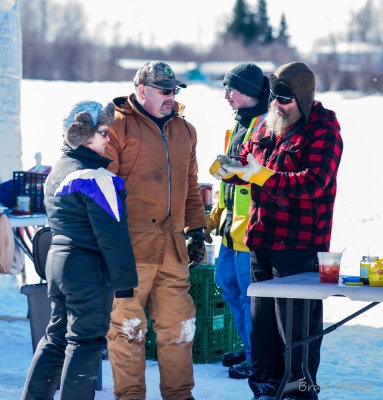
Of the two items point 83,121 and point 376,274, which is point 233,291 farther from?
point 83,121

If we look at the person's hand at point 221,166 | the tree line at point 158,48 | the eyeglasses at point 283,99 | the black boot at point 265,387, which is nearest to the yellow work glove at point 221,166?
the person's hand at point 221,166

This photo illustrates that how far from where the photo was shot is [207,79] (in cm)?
4175

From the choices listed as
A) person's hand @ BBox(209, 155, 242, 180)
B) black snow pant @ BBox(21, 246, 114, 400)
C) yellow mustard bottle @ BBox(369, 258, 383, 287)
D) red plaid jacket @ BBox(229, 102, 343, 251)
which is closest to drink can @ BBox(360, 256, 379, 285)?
yellow mustard bottle @ BBox(369, 258, 383, 287)

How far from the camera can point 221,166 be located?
4078 millimetres

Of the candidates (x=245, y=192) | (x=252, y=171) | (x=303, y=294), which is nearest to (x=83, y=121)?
(x=252, y=171)

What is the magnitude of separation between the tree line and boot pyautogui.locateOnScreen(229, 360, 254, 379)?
34.9 metres

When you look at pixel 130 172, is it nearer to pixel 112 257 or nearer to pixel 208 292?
pixel 112 257

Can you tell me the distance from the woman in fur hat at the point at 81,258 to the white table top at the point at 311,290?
637 mm

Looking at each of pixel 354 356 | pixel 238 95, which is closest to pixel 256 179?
pixel 238 95

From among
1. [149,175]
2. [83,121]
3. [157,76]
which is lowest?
[149,175]

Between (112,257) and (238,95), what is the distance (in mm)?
1855

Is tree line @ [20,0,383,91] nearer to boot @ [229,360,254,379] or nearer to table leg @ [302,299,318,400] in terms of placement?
boot @ [229,360,254,379]

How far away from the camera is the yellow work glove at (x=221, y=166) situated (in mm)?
4043

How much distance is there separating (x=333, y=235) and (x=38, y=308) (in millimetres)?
8251
